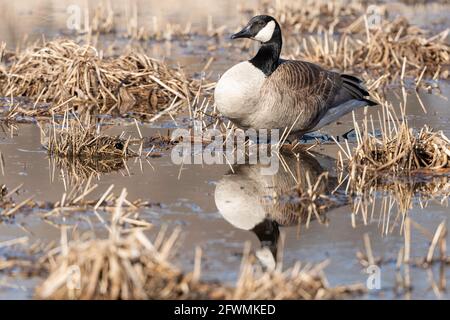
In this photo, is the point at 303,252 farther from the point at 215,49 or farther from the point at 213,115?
the point at 215,49

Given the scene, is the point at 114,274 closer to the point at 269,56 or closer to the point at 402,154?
the point at 402,154

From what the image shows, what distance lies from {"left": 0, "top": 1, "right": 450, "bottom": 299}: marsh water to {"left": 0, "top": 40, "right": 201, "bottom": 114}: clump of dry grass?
3.70ft

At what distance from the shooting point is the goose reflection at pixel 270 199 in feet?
21.8

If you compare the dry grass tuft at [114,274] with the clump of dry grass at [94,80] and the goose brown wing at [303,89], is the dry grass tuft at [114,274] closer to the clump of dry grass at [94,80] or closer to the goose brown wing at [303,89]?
the goose brown wing at [303,89]

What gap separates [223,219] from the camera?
6910 mm

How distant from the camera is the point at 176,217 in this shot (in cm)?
691

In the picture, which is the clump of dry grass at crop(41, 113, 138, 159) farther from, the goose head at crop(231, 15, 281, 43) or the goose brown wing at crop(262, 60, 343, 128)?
the goose head at crop(231, 15, 281, 43)

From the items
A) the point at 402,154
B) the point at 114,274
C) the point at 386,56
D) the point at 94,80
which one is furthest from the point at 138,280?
the point at 386,56

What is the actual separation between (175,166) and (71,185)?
1.25 metres

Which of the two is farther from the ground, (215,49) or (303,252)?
(303,252)

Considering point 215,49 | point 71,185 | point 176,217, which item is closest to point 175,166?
point 71,185

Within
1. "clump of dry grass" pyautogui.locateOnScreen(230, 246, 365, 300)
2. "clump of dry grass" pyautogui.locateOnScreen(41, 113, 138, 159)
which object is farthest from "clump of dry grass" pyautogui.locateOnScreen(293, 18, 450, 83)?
"clump of dry grass" pyautogui.locateOnScreen(230, 246, 365, 300)

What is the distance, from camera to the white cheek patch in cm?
944

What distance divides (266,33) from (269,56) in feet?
1.15
